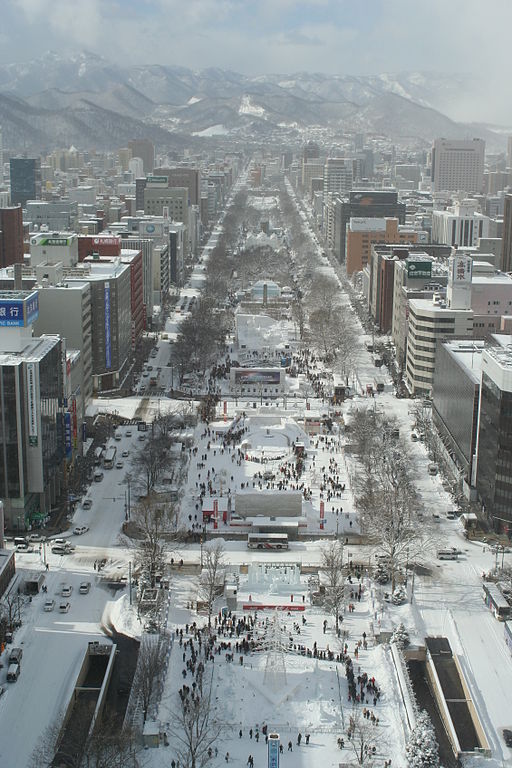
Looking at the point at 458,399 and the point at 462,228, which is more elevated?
the point at 462,228

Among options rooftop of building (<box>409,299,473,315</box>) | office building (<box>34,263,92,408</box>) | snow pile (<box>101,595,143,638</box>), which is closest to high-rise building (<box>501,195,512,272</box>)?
rooftop of building (<box>409,299,473,315</box>)

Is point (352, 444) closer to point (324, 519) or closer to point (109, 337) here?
point (324, 519)

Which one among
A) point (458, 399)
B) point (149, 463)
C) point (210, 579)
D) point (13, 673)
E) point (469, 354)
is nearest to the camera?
point (13, 673)

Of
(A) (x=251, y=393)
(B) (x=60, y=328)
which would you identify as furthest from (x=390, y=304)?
(B) (x=60, y=328)

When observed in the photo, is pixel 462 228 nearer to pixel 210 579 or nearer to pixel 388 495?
pixel 388 495

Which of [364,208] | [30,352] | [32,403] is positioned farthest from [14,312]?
[364,208]

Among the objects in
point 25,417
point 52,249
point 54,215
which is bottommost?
point 25,417

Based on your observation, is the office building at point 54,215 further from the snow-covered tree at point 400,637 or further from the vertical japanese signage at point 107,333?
the snow-covered tree at point 400,637
